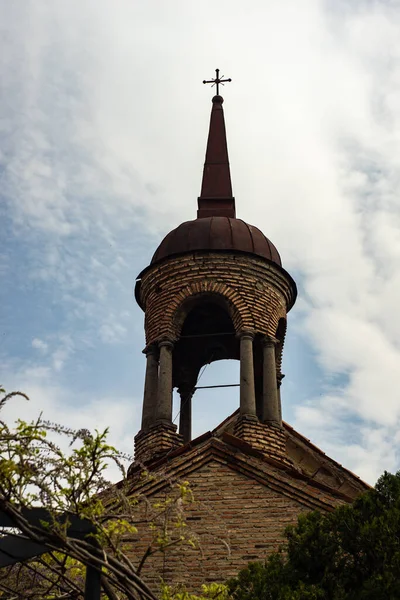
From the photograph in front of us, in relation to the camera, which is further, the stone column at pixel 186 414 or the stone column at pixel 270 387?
the stone column at pixel 186 414

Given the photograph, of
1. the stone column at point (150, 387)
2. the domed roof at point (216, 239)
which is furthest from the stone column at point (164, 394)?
the domed roof at point (216, 239)

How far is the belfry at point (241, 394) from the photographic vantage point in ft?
34.4

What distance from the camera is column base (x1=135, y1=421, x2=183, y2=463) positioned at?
42.7 ft

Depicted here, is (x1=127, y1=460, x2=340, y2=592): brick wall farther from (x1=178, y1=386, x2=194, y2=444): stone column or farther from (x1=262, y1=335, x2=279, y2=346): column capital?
(x1=178, y1=386, x2=194, y2=444): stone column

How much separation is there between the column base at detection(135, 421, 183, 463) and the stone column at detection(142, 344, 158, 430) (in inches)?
11.8

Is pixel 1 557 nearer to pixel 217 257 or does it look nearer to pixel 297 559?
pixel 297 559

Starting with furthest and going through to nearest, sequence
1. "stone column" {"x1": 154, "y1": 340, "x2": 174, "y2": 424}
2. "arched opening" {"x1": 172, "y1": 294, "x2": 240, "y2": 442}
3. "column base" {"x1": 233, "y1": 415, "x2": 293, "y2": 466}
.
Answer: "arched opening" {"x1": 172, "y1": 294, "x2": 240, "y2": 442} → "stone column" {"x1": 154, "y1": 340, "x2": 174, "y2": 424} → "column base" {"x1": 233, "y1": 415, "x2": 293, "y2": 466}

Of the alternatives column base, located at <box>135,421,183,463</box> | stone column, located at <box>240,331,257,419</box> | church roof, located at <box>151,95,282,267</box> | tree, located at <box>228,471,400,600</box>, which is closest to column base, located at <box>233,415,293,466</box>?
stone column, located at <box>240,331,257,419</box>

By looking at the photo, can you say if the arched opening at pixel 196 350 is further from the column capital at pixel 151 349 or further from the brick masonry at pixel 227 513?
the brick masonry at pixel 227 513

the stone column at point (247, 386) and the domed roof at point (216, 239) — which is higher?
the domed roof at point (216, 239)

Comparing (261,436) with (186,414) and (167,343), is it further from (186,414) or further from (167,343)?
(186,414)

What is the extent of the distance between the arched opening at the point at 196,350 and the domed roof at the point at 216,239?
5.17 feet

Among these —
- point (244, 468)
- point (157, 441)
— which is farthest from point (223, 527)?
point (157, 441)

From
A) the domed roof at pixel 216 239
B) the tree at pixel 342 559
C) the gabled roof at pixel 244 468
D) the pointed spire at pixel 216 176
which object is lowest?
the tree at pixel 342 559
